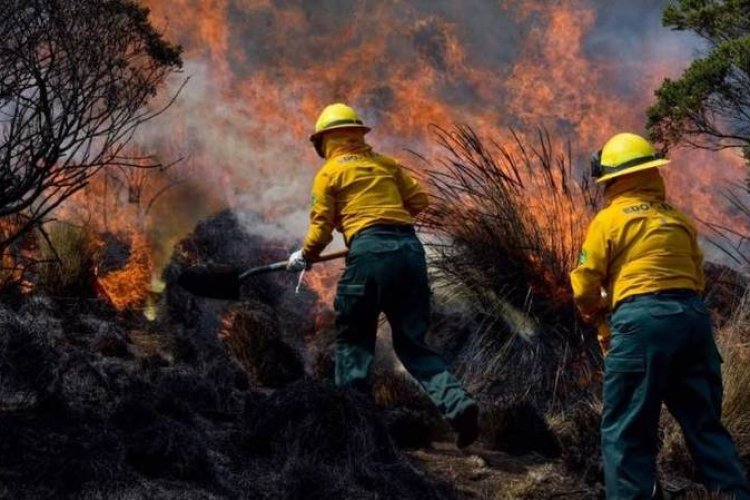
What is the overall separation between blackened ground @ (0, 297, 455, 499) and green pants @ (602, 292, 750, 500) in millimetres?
937

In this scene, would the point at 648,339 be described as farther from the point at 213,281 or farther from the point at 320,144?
the point at 213,281

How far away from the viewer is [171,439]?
4.44 meters

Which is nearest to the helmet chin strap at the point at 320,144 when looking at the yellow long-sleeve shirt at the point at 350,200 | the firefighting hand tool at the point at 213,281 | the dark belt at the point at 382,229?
the yellow long-sleeve shirt at the point at 350,200

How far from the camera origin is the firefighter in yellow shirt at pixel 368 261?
5113 millimetres

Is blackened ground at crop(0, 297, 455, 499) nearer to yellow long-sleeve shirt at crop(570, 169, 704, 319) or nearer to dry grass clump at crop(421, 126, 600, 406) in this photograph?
yellow long-sleeve shirt at crop(570, 169, 704, 319)

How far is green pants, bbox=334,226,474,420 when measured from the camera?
5109 millimetres

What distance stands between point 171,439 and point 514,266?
3.15 metres

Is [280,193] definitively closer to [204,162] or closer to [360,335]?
[204,162]

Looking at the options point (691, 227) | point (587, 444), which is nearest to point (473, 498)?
point (587, 444)

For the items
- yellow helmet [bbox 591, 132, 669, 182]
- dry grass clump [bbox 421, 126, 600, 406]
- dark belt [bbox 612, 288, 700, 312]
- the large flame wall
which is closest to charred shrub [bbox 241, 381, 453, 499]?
dark belt [bbox 612, 288, 700, 312]

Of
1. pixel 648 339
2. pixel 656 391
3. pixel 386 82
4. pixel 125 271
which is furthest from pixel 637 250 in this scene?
pixel 386 82

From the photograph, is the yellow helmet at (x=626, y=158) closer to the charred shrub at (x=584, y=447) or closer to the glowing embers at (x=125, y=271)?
the charred shrub at (x=584, y=447)

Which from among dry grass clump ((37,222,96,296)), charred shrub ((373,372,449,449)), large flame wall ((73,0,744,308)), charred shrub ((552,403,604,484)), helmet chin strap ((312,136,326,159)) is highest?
large flame wall ((73,0,744,308))

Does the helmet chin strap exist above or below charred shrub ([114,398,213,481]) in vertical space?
above
